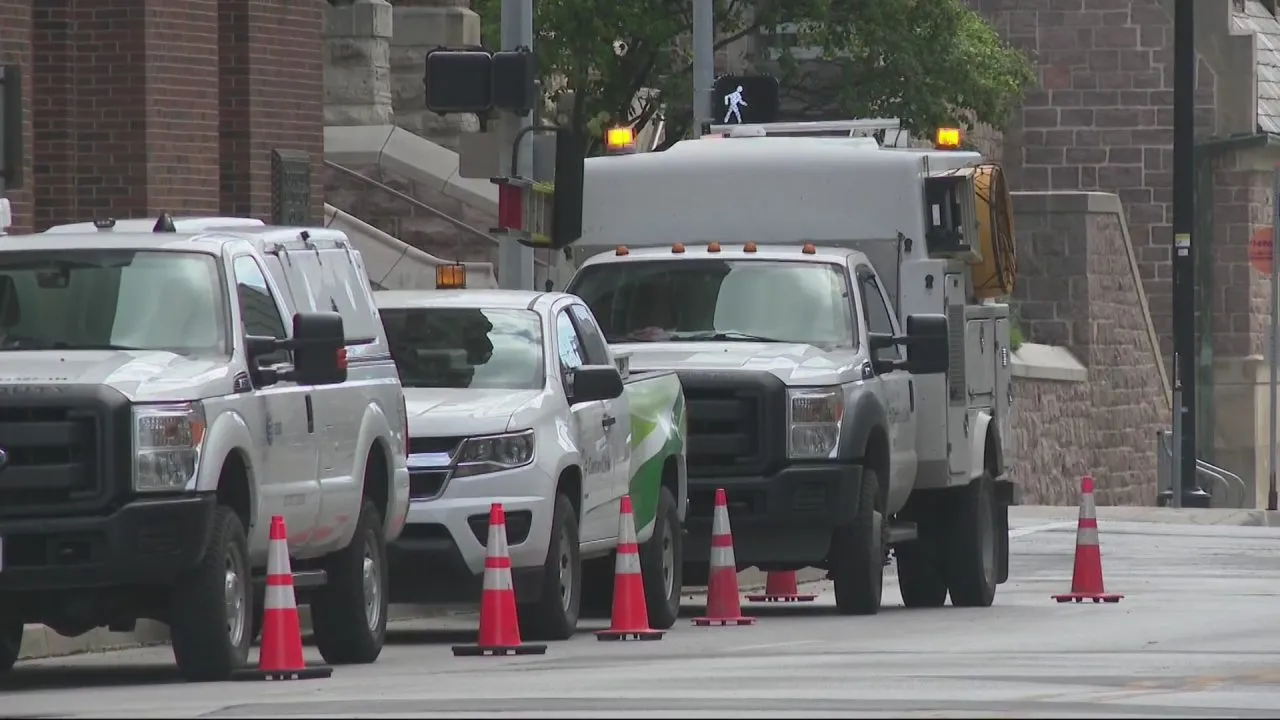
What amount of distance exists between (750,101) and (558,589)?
12521 mm

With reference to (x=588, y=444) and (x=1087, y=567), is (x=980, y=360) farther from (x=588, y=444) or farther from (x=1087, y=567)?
(x=588, y=444)

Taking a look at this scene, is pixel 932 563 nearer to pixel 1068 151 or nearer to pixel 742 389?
pixel 742 389

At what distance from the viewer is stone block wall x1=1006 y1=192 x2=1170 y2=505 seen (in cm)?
4209

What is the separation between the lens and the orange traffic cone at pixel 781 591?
70.9 ft

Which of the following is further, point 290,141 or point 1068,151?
point 1068,151

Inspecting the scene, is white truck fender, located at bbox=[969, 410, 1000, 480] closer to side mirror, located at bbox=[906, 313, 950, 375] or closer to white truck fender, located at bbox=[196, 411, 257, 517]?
side mirror, located at bbox=[906, 313, 950, 375]

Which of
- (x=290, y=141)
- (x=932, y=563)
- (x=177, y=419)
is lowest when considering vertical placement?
(x=932, y=563)

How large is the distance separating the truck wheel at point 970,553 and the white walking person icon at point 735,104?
24.7 ft

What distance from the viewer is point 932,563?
68.0 feet

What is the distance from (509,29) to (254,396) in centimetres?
780

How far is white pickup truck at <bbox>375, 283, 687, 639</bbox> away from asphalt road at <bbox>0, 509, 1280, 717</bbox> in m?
0.46

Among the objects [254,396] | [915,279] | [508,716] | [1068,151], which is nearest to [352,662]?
[254,396]

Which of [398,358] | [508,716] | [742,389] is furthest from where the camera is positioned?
[742,389]

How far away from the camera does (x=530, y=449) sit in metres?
15.7
